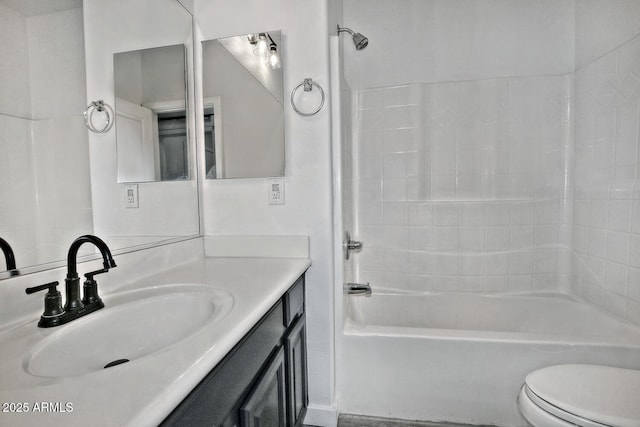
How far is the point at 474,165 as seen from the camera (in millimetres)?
2156

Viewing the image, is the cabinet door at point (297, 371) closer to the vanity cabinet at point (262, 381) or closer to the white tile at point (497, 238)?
the vanity cabinet at point (262, 381)

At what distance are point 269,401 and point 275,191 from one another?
0.87 metres

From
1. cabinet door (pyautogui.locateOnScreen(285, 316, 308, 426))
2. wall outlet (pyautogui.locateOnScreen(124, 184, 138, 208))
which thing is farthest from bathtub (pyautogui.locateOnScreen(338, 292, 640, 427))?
wall outlet (pyautogui.locateOnScreen(124, 184, 138, 208))

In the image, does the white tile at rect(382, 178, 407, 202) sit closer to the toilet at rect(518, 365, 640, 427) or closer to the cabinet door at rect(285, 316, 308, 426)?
the cabinet door at rect(285, 316, 308, 426)

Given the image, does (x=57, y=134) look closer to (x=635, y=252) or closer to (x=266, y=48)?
(x=266, y=48)

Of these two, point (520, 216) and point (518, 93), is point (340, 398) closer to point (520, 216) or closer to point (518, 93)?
point (520, 216)

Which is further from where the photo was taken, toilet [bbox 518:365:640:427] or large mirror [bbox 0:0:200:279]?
toilet [bbox 518:365:640:427]

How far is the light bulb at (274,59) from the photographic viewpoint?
150 cm

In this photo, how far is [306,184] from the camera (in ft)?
4.91

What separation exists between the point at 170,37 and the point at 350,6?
4.37 ft

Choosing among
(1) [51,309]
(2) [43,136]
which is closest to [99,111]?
(2) [43,136]

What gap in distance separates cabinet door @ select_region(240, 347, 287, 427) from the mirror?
2.74ft

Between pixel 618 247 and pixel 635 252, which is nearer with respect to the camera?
pixel 635 252

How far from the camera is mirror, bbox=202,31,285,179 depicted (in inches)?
59.6
